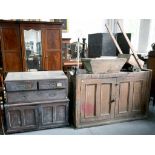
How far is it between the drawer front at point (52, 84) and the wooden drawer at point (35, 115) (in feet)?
0.66

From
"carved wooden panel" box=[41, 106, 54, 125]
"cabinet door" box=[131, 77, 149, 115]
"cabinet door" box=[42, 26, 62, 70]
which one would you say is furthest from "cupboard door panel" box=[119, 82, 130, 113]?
"cabinet door" box=[42, 26, 62, 70]

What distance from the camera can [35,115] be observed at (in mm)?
2408

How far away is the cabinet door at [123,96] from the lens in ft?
8.57

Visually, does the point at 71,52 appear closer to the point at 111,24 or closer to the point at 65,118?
the point at 111,24

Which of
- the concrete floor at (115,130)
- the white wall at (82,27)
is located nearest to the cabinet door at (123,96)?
the concrete floor at (115,130)

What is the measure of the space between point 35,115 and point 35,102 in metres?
0.18

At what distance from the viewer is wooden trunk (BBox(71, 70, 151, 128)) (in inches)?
97.3

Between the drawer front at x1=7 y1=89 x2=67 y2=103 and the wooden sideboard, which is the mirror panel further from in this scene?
the drawer front at x1=7 y1=89 x2=67 y2=103

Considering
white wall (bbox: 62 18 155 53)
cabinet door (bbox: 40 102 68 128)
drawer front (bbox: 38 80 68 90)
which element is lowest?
cabinet door (bbox: 40 102 68 128)

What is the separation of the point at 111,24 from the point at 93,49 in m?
1.49

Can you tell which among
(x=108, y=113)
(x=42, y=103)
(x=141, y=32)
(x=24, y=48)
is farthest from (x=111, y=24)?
(x=42, y=103)

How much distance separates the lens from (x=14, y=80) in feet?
7.43

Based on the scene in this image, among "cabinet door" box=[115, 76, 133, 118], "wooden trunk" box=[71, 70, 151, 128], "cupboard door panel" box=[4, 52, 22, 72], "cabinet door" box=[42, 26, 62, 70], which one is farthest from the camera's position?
"cabinet door" box=[42, 26, 62, 70]

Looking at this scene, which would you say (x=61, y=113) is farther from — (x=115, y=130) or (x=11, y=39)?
(x=11, y=39)
